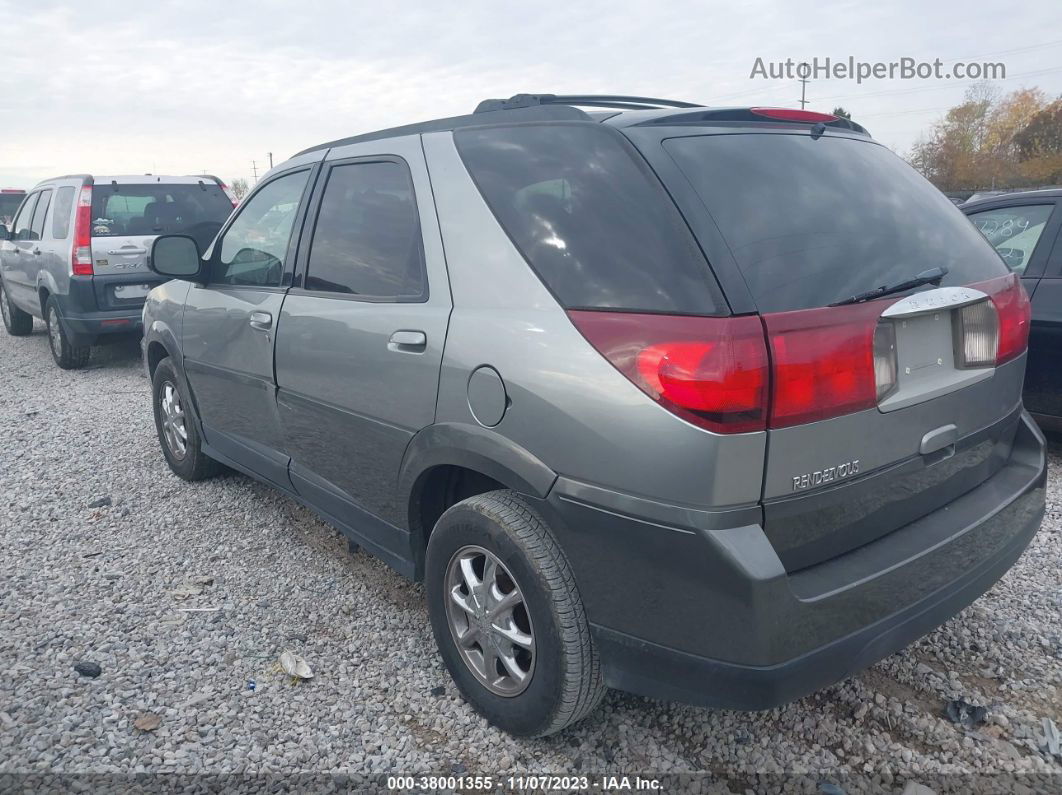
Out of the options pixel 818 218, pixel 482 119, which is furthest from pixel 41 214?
pixel 818 218

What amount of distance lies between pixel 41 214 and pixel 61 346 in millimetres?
1767

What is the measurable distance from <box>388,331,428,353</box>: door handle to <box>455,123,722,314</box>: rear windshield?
1.51 ft

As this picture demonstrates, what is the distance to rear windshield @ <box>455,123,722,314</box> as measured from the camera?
1.97 meters

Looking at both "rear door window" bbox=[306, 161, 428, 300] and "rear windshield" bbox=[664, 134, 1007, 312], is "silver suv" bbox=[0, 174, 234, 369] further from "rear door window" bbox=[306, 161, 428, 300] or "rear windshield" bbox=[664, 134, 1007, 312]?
"rear windshield" bbox=[664, 134, 1007, 312]

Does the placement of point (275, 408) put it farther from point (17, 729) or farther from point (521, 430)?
point (521, 430)

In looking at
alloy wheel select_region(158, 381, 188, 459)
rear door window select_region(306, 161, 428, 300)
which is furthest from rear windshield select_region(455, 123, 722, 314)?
alloy wheel select_region(158, 381, 188, 459)

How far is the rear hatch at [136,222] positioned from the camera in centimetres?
815

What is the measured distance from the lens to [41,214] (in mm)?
9227

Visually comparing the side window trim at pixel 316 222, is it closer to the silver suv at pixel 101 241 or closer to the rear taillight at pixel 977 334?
the rear taillight at pixel 977 334

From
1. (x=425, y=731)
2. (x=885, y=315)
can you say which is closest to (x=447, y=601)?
(x=425, y=731)

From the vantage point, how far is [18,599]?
3.51 meters

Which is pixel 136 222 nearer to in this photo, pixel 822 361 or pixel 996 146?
pixel 822 361

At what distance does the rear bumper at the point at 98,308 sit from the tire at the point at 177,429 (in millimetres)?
3631

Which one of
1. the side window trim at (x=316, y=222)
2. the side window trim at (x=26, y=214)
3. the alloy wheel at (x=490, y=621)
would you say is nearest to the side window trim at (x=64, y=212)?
the side window trim at (x=26, y=214)
